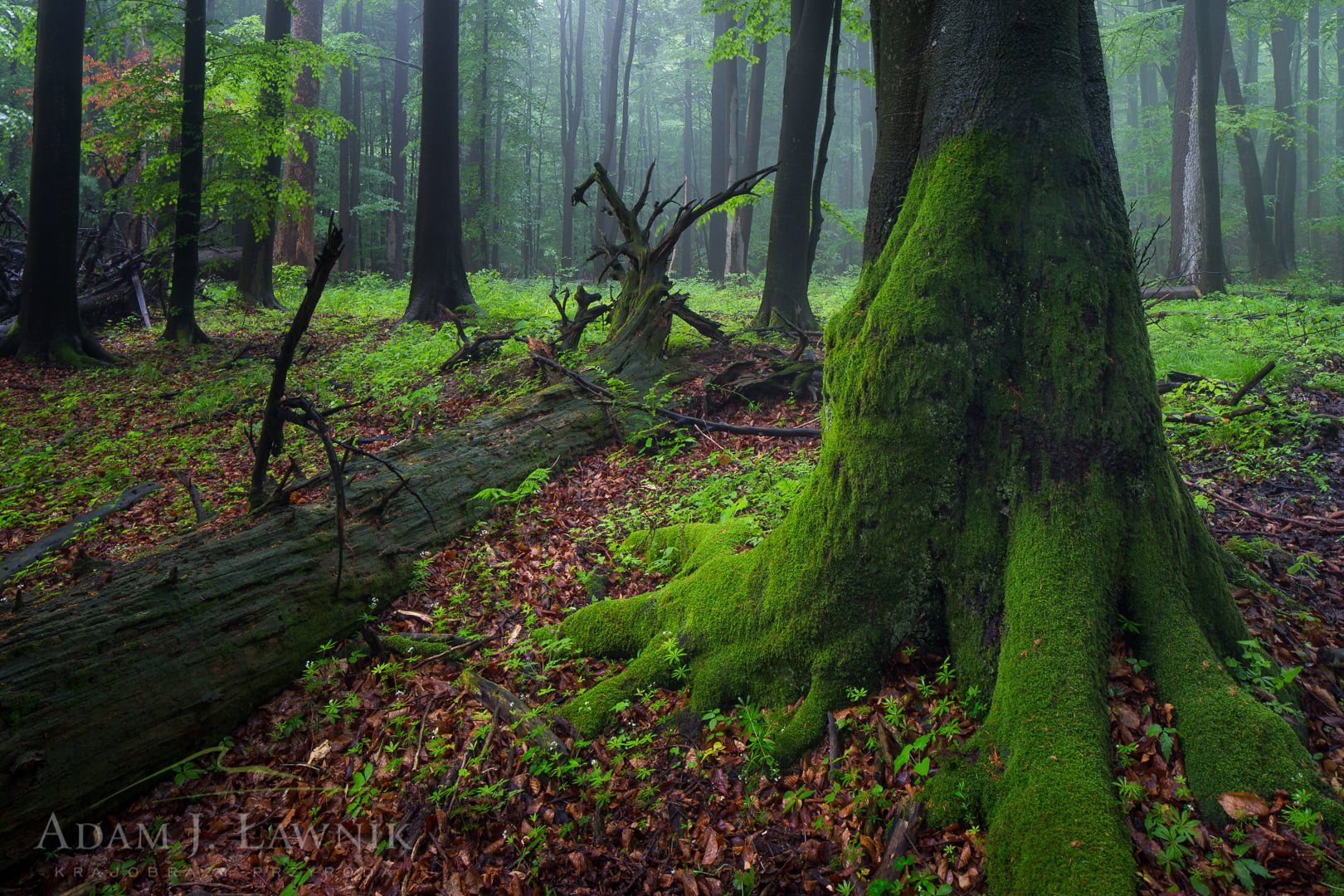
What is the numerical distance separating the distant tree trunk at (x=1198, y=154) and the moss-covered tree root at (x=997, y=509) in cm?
1563

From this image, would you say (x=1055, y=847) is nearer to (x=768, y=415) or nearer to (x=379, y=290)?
(x=768, y=415)

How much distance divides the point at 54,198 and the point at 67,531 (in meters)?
8.17

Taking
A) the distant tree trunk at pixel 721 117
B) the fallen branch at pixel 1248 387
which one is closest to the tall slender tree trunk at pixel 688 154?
the distant tree trunk at pixel 721 117

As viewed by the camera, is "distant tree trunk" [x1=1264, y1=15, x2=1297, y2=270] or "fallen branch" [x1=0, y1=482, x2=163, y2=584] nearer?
"fallen branch" [x1=0, y1=482, x2=163, y2=584]

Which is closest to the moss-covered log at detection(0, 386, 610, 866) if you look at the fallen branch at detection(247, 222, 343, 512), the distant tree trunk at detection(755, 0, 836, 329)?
the fallen branch at detection(247, 222, 343, 512)

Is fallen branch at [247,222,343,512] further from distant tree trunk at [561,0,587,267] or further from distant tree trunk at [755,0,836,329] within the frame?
distant tree trunk at [561,0,587,267]

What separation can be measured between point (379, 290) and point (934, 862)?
22516mm

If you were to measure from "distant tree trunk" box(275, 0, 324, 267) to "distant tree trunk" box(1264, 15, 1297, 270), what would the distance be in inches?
1088

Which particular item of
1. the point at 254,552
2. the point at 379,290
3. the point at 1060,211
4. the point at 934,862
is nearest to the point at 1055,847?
the point at 934,862

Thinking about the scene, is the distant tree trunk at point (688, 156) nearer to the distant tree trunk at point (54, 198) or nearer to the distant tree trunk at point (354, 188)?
the distant tree trunk at point (354, 188)

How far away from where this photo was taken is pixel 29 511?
662cm

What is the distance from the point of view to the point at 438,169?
496 inches

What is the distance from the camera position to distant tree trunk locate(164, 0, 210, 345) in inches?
454

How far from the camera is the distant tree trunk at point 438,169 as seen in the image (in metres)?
12.6
